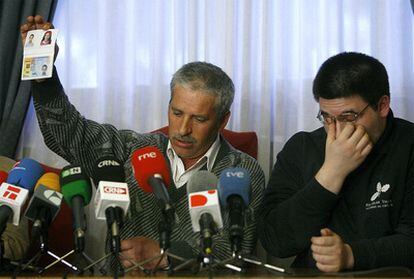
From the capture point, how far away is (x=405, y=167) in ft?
7.73

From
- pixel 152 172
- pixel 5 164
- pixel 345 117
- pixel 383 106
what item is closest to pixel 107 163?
pixel 152 172

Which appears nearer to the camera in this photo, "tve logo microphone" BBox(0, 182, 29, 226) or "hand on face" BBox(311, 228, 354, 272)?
"tve logo microphone" BBox(0, 182, 29, 226)

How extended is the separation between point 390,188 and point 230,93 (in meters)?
0.69

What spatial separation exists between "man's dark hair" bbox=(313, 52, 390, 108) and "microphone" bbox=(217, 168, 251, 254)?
61 cm

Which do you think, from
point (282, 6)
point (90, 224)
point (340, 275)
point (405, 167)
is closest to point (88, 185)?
point (340, 275)

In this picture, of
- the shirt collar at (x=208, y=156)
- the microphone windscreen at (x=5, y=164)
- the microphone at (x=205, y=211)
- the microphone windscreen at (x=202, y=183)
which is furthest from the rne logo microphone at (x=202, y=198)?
the microphone windscreen at (x=5, y=164)

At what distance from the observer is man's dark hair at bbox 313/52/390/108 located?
2.31 m

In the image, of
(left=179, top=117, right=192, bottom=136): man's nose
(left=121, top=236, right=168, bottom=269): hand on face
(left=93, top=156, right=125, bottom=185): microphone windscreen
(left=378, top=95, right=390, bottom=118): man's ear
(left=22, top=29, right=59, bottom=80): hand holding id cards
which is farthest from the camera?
(left=179, top=117, right=192, bottom=136): man's nose

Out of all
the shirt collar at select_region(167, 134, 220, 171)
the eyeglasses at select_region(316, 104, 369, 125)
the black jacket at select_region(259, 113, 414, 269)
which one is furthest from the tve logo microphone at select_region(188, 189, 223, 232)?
the shirt collar at select_region(167, 134, 220, 171)

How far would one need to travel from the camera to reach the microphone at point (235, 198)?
5.57 feet

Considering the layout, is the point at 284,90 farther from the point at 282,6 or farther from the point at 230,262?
the point at 230,262

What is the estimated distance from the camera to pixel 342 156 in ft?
7.41

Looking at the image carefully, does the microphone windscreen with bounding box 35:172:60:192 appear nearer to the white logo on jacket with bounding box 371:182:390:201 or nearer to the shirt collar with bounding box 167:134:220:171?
the shirt collar with bounding box 167:134:220:171

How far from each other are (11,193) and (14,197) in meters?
0.01
